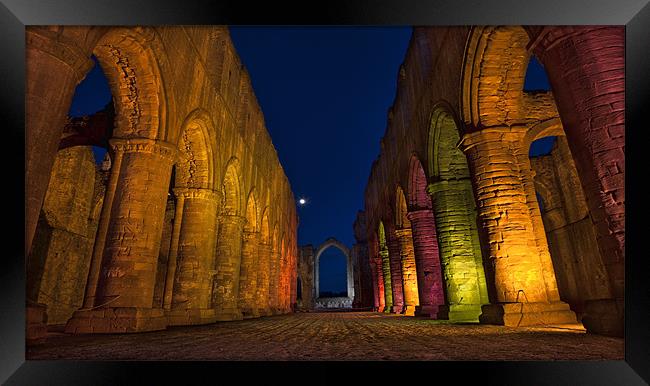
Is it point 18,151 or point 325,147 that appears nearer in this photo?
point 18,151

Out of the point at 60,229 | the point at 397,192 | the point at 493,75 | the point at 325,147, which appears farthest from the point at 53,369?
the point at 325,147

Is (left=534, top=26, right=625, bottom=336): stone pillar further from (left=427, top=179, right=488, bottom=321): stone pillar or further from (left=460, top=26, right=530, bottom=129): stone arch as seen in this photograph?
(left=427, top=179, right=488, bottom=321): stone pillar

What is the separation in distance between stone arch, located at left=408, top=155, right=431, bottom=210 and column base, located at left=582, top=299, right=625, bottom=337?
317 inches

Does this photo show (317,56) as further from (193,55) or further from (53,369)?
(53,369)

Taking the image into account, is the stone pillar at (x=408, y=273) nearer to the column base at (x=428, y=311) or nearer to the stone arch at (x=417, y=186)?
the column base at (x=428, y=311)

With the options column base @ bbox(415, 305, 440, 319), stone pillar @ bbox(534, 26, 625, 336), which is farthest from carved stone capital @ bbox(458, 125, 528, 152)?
column base @ bbox(415, 305, 440, 319)

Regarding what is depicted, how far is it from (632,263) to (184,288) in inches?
343

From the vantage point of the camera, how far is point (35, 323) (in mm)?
3758

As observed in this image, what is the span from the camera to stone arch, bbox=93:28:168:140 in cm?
664

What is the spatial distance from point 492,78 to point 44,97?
23.0 feet

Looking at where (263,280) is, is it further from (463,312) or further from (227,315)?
(463,312)

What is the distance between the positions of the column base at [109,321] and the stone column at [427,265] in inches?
305
